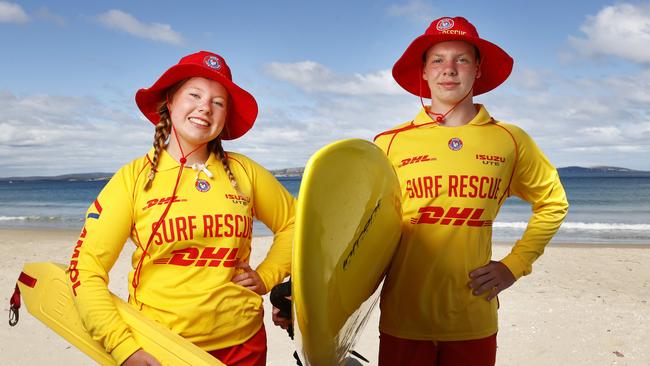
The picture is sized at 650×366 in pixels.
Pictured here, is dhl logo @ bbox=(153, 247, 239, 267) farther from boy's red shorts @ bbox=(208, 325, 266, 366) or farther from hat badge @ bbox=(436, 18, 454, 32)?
hat badge @ bbox=(436, 18, 454, 32)

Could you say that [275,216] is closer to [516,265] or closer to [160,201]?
[160,201]

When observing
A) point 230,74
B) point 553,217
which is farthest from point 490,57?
point 230,74

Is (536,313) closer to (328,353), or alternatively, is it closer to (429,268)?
(429,268)

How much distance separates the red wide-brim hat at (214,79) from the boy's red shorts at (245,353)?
29.1 inches

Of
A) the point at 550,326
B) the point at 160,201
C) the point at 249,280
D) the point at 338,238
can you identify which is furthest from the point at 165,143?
the point at 550,326

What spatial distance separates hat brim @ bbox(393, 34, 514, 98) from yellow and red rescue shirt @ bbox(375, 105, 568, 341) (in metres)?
0.29

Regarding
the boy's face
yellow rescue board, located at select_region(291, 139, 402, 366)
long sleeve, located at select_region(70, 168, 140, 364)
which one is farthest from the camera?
the boy's face

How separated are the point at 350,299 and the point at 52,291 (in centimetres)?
113

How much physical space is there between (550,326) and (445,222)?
3.20 meters

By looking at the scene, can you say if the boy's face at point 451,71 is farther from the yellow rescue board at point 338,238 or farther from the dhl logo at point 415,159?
the yellow rescue board at point 338,238

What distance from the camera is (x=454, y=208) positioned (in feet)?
6.57

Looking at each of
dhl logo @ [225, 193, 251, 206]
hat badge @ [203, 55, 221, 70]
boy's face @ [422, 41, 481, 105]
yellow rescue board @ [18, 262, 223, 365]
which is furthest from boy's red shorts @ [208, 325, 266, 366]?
boy's face @ [422, 41, 481, 105]

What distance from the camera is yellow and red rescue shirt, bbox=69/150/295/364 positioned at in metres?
1.70

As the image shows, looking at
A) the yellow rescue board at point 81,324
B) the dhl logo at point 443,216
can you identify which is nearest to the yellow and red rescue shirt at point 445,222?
the dhl logo at point 443,216
